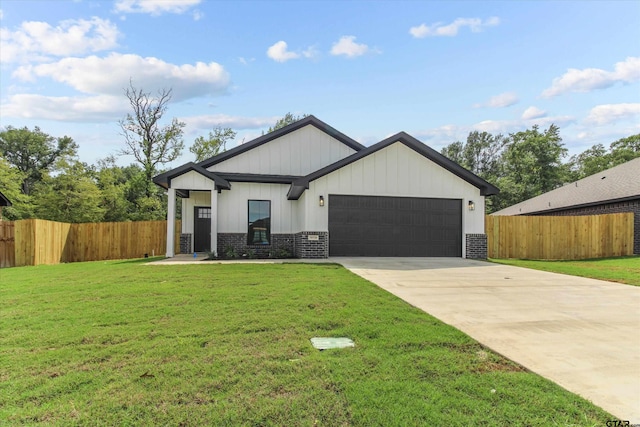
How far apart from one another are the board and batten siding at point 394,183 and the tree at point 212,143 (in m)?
20.4

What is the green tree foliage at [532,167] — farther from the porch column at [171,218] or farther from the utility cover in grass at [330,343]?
the utility cover in grass at [330,343]

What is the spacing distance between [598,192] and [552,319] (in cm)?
1889

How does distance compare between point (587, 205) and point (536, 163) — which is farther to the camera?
point (536, 163)

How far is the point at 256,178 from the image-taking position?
14.1 metres

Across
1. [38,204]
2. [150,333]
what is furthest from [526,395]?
[38,204]

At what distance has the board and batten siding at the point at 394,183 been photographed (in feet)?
41.2

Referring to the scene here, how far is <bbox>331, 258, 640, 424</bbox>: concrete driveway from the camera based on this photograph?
2916 millimetres

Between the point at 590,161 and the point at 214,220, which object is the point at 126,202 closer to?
the point at 214,220

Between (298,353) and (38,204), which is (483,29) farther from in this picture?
Answer: (38,204)

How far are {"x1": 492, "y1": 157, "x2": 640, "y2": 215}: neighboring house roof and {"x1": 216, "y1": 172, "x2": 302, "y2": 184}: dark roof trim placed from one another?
16.5 meters

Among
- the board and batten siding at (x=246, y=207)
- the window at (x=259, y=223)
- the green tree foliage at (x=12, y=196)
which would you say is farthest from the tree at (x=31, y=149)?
the window at (x=259, y=223)

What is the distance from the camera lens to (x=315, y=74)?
52.9 ft

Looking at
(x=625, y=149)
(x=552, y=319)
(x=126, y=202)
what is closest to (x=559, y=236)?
(x=552, y=319)

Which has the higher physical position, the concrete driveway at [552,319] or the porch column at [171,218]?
the porch column at [171,218]
